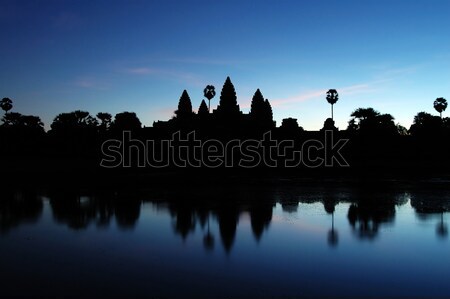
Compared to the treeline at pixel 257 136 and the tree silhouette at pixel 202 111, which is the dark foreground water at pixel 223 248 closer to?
the treeline at pixel 257 136

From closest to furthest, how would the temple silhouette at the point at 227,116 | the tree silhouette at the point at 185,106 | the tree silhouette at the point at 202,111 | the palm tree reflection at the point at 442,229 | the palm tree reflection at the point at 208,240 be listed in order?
the palm tree reflection at the point at 208,240, the palm tree reflection at the point at 442,229, the temple silhouette at the point at 227,116, the tree silhouette at the point at 185,106, the tree silhouette at the point at 202,111

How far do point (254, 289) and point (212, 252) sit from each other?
2.76m

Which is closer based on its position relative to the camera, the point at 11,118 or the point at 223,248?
the point at 223,248

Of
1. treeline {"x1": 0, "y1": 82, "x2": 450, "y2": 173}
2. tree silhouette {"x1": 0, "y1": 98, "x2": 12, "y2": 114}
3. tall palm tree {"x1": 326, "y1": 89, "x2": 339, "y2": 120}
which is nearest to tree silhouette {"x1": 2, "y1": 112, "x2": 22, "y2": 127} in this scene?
tree silhouette {"x1": 0, "y1": 98, "x2": 12, "y2": 114}

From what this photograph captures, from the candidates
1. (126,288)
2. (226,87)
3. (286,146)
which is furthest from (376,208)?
(226,87)

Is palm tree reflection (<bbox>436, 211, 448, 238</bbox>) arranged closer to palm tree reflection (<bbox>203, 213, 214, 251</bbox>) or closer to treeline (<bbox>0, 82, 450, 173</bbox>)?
palm tree reflection (<bbox>203, 213, 214, 251</bbox>)

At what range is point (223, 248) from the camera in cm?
1019

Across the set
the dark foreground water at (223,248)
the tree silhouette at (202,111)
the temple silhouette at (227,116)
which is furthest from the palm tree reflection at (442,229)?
the tree silhouette at (202,111)

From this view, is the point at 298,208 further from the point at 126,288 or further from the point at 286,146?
the point at 286,146

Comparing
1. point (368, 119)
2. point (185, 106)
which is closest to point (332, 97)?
point (368, 119)

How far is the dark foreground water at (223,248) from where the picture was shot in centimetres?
729

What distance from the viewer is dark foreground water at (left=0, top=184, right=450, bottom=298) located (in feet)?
23.9

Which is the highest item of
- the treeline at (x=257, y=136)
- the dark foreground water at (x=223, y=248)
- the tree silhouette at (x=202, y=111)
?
the tree silhouette at (x=202, y=111)

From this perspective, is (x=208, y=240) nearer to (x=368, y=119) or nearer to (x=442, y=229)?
(x=442, y=229)
